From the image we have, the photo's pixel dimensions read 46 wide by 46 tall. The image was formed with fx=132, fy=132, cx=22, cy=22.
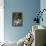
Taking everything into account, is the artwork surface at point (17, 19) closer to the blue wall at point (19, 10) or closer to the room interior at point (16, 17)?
the room interior at point (16, 17)

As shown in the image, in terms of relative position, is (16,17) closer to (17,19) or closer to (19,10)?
(17,19)

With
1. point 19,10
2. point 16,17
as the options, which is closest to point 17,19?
point 16,17

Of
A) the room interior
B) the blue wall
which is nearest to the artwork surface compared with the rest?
the room interior

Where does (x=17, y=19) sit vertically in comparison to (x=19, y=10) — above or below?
below

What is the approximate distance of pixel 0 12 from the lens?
17.4 ft

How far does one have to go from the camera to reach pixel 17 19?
5.34 meters

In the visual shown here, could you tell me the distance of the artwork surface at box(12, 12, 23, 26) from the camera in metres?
5.30

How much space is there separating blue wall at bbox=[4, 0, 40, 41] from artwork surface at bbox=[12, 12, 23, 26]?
120 millimetres

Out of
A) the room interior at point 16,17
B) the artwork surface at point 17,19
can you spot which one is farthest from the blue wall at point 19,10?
the artwork surface at point 17,19

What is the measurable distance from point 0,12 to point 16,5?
0.70m

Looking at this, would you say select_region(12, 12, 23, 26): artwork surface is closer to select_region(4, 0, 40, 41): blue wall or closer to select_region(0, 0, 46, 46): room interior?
select_region(0, 0, 46, 46): room interior

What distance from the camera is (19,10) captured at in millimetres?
5293

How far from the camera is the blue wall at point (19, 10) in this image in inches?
207

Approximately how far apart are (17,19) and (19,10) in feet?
1.22
